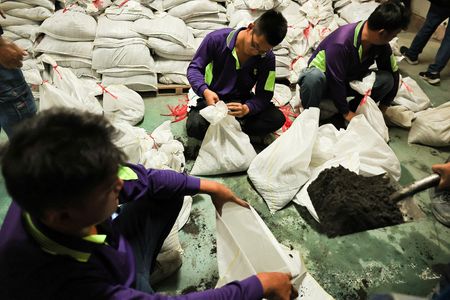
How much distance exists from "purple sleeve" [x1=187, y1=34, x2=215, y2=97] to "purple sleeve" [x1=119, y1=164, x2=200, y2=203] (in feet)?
2.93

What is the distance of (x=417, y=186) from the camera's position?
1344 mm

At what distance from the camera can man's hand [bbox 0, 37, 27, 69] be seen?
49.1 inches

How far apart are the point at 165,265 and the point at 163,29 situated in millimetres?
1704

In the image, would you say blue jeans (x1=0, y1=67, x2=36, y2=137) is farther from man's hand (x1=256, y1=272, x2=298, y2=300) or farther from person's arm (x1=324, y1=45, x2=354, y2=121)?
person's arm (x1=324, y1=45, x2=354, y2=121)

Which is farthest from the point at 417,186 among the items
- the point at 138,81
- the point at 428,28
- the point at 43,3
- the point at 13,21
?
the point at 13,21

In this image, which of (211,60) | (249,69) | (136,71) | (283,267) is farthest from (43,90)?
(283,267)

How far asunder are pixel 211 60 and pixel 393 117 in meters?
1.53

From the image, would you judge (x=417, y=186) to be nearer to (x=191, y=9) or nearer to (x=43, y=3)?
(x=191, y=9)

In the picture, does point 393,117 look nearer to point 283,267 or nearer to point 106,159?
point 283,267

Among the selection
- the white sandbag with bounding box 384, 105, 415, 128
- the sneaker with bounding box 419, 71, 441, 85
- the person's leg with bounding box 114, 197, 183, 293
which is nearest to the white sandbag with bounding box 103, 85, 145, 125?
the person's leg with bounding box 114, 197, 183, 293

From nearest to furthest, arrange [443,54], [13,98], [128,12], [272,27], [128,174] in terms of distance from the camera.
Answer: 1. [128,174]
2. [13,98]
3. [272,27]
4. [128,12]
5. [443,54]

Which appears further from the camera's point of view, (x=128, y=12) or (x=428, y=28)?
(x=428, y=28)

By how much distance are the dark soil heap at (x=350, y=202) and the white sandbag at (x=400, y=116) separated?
95 cm

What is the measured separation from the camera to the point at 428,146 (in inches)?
93.2
